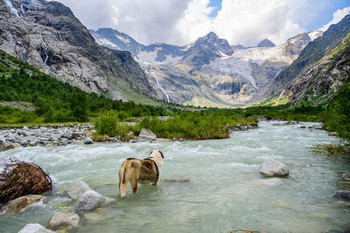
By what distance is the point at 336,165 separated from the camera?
10188 millimetres

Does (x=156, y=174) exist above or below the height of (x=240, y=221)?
above

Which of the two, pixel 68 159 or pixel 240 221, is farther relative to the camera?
pixel 68 159

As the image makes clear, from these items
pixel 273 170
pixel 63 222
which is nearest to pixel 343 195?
pixel 273 170

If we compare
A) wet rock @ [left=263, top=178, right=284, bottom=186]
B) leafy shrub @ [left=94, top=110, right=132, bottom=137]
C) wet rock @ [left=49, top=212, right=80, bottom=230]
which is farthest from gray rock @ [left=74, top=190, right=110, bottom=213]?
leafy shrub @ [left=94, top=110, right=132, bottom=137]

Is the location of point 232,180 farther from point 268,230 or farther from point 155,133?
point 155,133

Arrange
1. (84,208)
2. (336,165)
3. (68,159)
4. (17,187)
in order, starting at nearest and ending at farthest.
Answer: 1. (84,208)
2. (17,187)
3. (336,165)
4. (68,159)

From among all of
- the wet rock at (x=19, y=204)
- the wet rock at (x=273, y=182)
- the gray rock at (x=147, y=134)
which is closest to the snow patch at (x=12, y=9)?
the gray rock at (x=147, y=134)

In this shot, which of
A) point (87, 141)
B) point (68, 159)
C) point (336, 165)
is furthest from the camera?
point (87, 141)

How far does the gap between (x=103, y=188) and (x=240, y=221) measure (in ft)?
16.8

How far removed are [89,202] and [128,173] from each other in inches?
51.5

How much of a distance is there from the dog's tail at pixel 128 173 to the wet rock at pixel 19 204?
268cm

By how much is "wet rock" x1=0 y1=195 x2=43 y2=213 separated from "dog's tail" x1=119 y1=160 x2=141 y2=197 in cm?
268

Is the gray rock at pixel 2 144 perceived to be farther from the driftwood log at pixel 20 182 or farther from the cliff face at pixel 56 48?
the cliff face at pixel 56 48

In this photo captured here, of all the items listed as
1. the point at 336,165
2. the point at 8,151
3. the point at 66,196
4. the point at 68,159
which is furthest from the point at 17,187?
the point at 336,165
